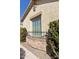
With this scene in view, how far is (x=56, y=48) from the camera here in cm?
967
